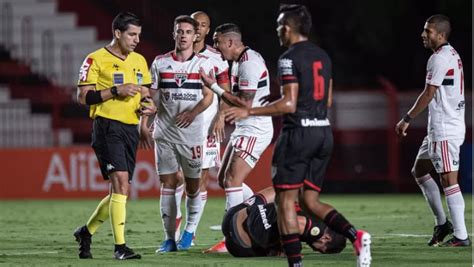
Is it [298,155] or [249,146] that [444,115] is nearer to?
[249,146]

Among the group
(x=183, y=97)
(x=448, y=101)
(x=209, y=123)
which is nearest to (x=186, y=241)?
(x=183, y=97)

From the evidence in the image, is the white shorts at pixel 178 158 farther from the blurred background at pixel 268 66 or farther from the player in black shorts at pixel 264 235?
the blurred background at pixel 268 66

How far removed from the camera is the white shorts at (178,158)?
440 inches

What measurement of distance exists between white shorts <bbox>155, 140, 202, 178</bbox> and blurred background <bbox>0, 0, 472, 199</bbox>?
917cm

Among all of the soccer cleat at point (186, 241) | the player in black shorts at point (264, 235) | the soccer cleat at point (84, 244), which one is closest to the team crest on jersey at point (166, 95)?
the soccer cleat at point (186, 241)

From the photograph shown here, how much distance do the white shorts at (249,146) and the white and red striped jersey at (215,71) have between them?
55 centimetres

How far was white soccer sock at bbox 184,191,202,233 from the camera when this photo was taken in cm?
1137

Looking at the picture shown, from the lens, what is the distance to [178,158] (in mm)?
11258

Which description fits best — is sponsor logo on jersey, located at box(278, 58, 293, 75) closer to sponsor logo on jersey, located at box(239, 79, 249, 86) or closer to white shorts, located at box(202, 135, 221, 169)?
sponsor logo on jersey, located at box(239, 79, 249, 86)

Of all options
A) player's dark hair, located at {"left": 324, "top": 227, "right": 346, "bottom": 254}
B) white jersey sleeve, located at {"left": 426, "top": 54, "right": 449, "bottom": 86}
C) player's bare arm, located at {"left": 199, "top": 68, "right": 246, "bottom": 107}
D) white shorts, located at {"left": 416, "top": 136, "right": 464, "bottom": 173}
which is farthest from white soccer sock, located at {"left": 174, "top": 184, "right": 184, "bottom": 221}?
white jersey sleeve, located at {"left": 426, "top": 54, "right": 449, "bottom": 86}

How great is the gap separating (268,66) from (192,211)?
37.7ft

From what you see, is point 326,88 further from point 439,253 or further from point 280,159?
point 439,253

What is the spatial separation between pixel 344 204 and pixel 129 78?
872cm

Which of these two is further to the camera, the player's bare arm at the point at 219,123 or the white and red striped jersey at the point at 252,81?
the player's bare arm at the point at 219,123
